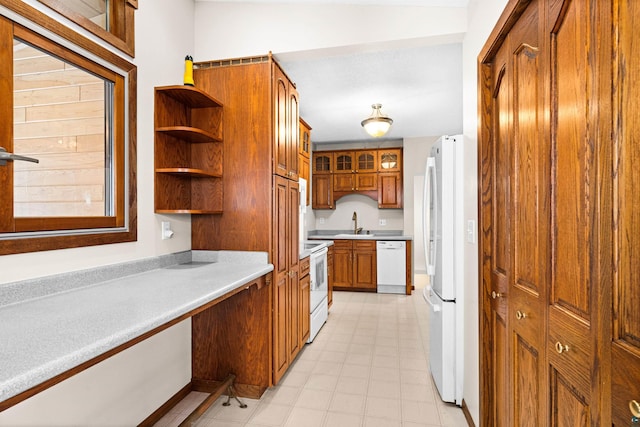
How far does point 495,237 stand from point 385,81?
2.34 m

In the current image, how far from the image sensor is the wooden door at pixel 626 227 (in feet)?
2.33

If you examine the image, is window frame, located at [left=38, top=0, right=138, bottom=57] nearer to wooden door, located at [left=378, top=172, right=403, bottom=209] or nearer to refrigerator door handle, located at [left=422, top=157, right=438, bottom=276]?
refrigerator door handle, located at [left=422, top=157, right=438, bottom=276]

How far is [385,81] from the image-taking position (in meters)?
3.46

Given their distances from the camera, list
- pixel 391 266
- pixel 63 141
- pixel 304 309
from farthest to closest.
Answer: pixel 391 266
pixel 304 309
pixel 63 141

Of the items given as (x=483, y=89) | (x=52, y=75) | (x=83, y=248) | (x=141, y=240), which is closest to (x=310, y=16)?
(x=483, y=89)

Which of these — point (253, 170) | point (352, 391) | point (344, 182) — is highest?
point (344, 182)

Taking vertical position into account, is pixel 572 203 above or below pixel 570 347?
above

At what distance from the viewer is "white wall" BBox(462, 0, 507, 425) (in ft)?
6.24

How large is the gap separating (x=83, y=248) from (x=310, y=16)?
2.13 metres

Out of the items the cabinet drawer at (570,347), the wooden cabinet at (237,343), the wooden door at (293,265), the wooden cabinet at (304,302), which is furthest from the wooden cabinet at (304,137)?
the cabinet drawer at (570,347)

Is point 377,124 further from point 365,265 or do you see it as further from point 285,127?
point 365,265

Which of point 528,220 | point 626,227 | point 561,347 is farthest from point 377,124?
point 626,227

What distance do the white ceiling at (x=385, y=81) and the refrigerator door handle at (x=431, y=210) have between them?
3.04 feet

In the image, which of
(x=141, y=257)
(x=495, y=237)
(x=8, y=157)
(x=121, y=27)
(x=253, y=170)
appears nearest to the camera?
(x=8, y=157)
